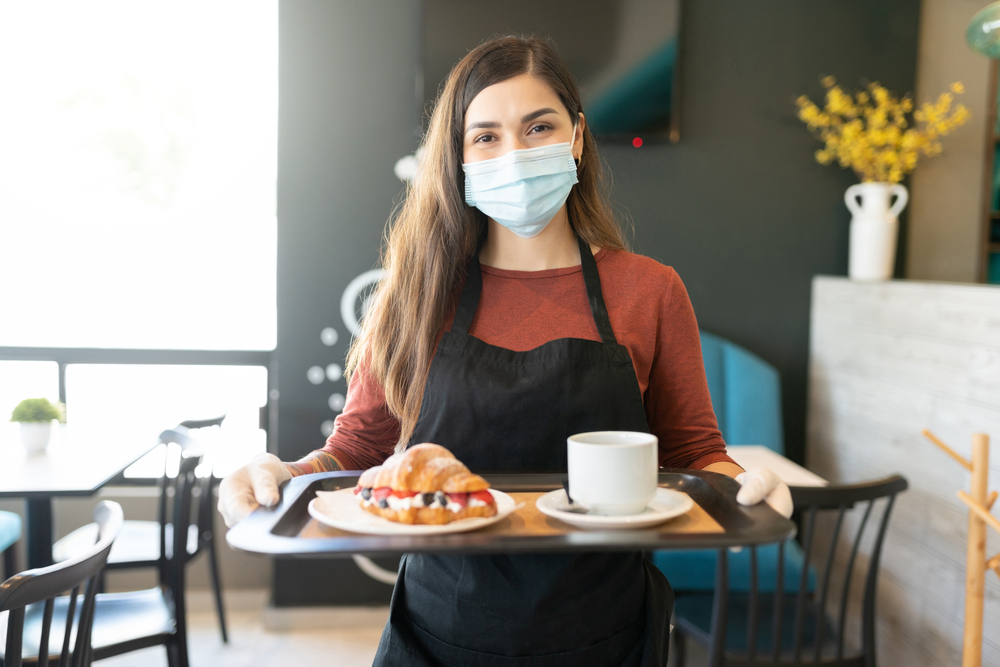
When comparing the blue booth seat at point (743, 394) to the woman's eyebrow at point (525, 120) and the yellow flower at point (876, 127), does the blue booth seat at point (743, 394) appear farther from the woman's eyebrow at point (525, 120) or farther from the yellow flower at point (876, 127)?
the woman's eyebrow at point (525, 120)

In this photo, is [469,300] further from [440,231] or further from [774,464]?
[774,464]

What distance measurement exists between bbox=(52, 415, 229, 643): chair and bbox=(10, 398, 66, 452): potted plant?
1.13 ft

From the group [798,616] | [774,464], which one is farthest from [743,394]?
[798,616]

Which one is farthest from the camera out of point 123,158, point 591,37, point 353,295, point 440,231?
point 123,158

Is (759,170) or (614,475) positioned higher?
(759,170)

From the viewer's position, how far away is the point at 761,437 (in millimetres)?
2832

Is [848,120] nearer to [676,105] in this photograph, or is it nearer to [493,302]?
[676,105]

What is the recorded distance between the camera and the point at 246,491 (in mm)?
879

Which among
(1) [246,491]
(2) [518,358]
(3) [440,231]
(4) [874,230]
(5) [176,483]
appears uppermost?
(4) [874,230]

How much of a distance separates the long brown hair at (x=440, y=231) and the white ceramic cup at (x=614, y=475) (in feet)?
1.33

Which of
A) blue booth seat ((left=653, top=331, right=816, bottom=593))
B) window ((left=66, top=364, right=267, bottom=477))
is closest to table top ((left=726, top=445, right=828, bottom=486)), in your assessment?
blue booth seat ((left=653, top=331, right=816, bottom=593))

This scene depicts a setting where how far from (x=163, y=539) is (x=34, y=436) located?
0.52m

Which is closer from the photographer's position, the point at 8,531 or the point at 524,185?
the point at 524,185

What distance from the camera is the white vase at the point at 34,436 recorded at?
238 cm
